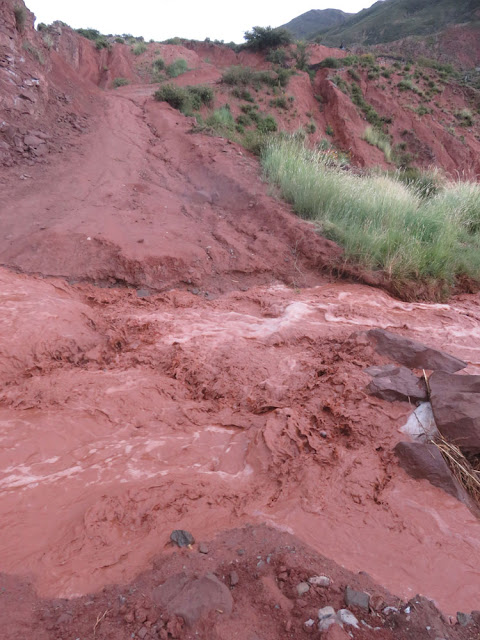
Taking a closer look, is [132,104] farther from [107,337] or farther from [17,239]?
[107,337]

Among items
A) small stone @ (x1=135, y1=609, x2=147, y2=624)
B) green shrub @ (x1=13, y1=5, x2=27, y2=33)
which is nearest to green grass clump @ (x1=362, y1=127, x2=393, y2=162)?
green shrub @ (x1=13, y1=5, x2=27, y2=33)

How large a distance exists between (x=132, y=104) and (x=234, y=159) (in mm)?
5458

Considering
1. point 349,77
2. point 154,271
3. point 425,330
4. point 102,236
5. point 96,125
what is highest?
point 349,77

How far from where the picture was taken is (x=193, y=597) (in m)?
1.96

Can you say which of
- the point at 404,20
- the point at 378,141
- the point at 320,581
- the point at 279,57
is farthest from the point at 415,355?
the point at 404,20

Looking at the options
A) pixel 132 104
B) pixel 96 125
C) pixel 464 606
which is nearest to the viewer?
pixel 464 606

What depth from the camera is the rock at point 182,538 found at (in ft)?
7.79

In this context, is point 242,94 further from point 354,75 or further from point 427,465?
point 427,465

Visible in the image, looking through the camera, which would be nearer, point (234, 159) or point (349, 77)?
point (234, 159)

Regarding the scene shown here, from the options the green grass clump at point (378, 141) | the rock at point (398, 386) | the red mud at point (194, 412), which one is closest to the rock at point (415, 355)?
the red mud at point (194, 412)

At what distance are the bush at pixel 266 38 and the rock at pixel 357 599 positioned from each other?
27.1 m

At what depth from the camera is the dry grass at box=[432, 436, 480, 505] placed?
117 inches

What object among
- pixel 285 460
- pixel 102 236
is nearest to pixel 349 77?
pixel 102 236

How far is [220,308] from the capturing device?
240 inches
